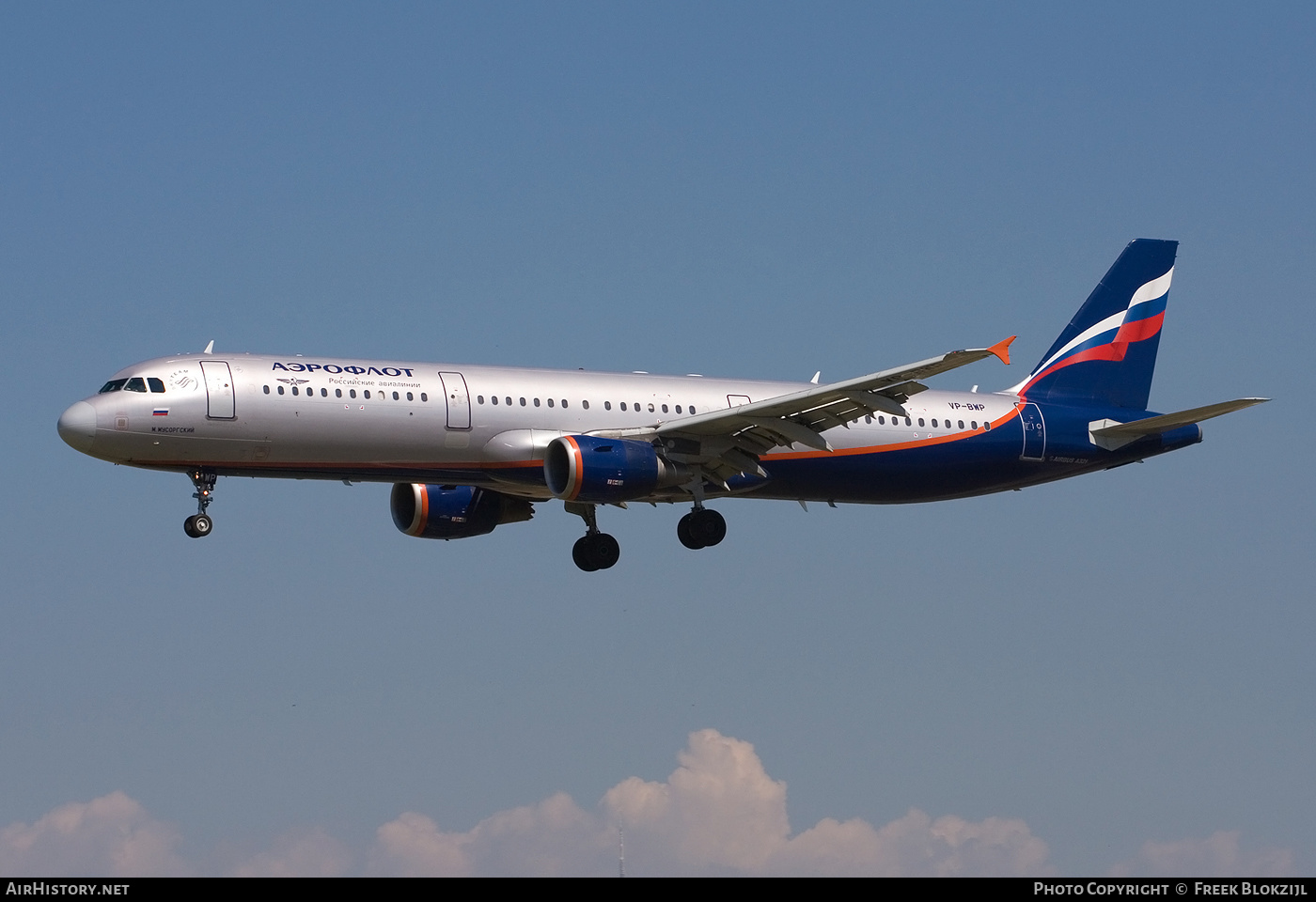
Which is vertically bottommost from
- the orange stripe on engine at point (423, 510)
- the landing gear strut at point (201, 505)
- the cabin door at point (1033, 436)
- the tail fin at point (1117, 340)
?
the landing gear strut at point (201, 505)

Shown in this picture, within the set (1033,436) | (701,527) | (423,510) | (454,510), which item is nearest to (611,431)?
(701,527)

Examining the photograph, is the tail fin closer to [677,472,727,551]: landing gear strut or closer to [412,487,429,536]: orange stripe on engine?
[677,472,727,551]: landing gear strut

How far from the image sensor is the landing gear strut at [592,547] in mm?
54375

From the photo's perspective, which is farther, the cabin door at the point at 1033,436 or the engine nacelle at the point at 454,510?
the cabin door at the point at 1033,436

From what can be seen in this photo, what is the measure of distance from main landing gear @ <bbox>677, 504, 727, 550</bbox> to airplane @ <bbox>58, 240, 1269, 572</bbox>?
1.9 inches

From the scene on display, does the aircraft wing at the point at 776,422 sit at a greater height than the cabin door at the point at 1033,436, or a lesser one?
lesser

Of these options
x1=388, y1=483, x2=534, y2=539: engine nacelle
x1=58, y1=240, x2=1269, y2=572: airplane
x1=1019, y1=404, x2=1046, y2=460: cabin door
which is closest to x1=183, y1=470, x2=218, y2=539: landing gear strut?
x1=58, y1=240, x2=1269, y2=572: airplane

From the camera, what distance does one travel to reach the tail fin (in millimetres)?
57031

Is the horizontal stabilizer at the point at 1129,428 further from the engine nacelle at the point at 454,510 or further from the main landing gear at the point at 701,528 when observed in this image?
the engine nacelle at the point at 454,510

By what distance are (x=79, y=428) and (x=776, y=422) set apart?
1685 centimetres

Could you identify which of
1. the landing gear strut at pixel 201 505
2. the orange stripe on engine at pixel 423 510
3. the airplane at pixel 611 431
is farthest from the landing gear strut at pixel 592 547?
the landing gear strut at pixel 201 505

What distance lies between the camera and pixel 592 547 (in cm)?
5441

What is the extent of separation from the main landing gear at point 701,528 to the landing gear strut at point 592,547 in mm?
3325
